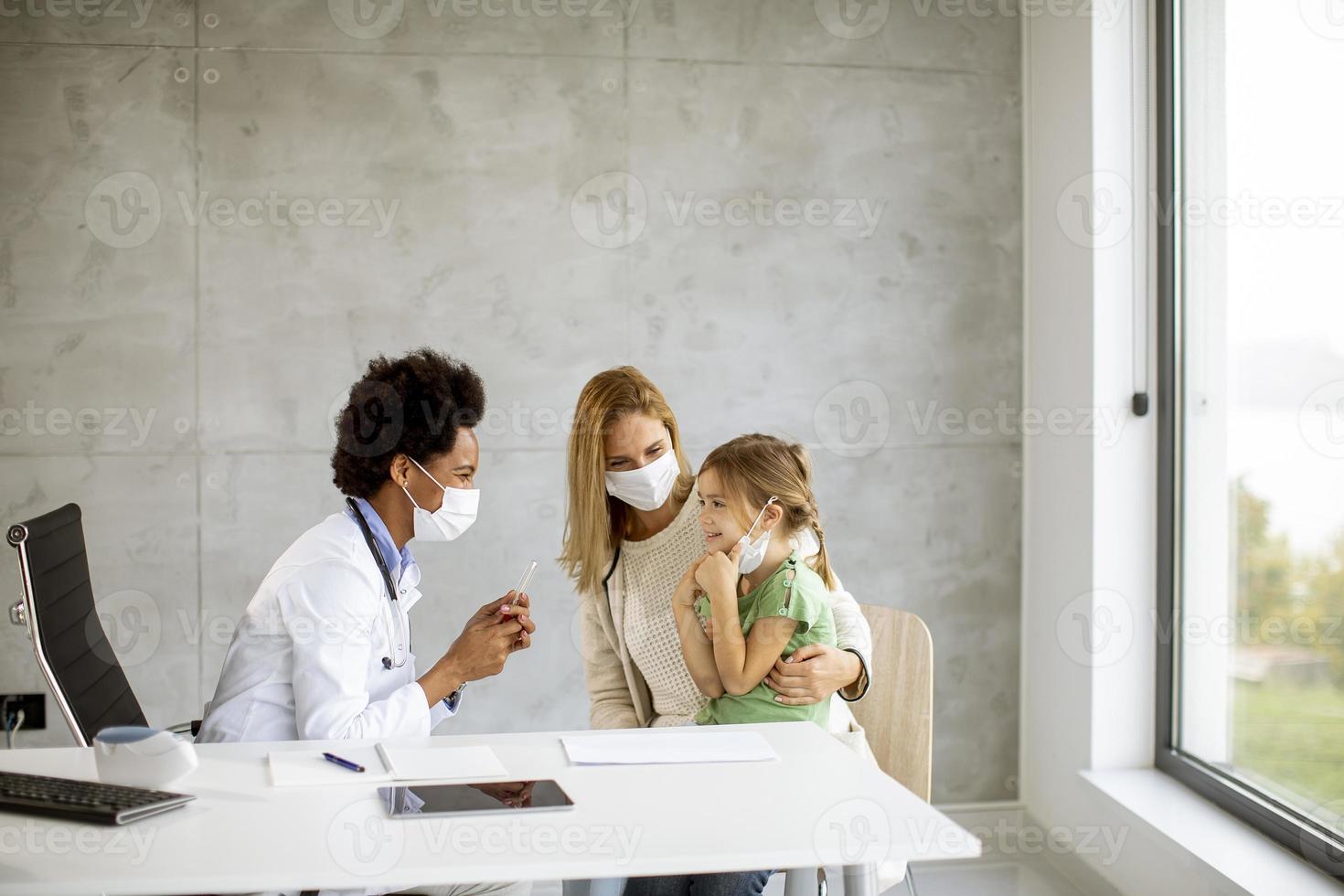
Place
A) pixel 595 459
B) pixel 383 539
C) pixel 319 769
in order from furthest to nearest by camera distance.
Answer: pixel 595 459 < pixel 383 539 < pixel 319 769

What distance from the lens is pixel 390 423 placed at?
2174 mm

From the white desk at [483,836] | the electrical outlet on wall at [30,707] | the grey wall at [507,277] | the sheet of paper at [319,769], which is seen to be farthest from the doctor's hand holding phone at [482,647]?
the electrical outlet on wall at [30,707]

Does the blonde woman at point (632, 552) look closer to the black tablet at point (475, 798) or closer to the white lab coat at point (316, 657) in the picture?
the white lab coat at point (316, 657)

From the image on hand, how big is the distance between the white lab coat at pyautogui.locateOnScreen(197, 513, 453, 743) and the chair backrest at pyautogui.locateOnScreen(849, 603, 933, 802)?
1066 millimetres

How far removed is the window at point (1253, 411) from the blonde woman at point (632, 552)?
3.66 feet

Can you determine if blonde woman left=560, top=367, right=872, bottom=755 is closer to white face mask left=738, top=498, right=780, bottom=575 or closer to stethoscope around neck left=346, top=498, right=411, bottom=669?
white face mask left=738, top=498, right=780, bottom=575

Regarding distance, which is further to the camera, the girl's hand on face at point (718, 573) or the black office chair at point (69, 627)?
the girl's hand on face at point (718, 573)

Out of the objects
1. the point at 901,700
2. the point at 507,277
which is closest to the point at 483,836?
the point at 901,700

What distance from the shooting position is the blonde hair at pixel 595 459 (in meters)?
2.47

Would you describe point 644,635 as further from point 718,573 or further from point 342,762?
point 342,762

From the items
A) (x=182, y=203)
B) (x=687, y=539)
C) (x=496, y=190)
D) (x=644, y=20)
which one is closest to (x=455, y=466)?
(x=687, y=539)

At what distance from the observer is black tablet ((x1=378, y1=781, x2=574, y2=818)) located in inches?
60.1

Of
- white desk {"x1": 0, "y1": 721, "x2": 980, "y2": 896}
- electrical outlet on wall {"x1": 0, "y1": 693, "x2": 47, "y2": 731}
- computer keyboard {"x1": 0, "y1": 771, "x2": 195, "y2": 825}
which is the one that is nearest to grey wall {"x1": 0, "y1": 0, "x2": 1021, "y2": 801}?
electrical outlet on wall {"x1": 0, "y1": 693, "x2": 47, "y2": 731}

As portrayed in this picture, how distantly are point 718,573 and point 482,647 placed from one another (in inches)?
19.5
